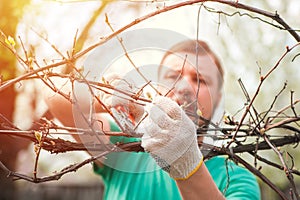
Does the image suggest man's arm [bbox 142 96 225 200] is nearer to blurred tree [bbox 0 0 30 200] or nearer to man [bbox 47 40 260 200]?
man [bbox 47 40 260 200]

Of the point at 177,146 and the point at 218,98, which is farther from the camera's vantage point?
the point at 218,98

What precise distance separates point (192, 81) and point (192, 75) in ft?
0.18

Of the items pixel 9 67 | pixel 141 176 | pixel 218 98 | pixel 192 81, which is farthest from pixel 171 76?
pixel 9 67

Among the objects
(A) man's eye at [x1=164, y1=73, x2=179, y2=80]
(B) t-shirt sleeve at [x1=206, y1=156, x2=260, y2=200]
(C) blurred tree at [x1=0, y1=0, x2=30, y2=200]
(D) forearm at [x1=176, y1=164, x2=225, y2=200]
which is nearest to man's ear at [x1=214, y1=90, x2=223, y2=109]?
(B) t-shirt sleeve at [x1=206, y1=156, x2=260, y2=200]

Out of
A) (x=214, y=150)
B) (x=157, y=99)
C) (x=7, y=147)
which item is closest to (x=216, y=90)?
(x=214, y=150)

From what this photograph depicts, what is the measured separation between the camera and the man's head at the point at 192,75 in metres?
1.59

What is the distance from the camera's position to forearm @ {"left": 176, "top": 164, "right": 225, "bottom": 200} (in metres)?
1.32

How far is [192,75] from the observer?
1.87m

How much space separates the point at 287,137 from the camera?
152 centimetres

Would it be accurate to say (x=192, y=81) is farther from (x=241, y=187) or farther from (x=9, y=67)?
A: (x=9, y=67)

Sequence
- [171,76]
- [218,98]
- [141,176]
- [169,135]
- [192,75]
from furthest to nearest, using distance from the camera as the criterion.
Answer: [141,176]
[218,98]
[192,75]
[171,76]
[169,135]

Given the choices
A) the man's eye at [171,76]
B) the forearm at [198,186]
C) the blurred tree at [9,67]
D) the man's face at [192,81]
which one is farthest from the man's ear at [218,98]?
the blurred tree at [9,67]

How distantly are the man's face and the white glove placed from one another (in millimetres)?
189

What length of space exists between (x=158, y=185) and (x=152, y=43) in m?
0.91
